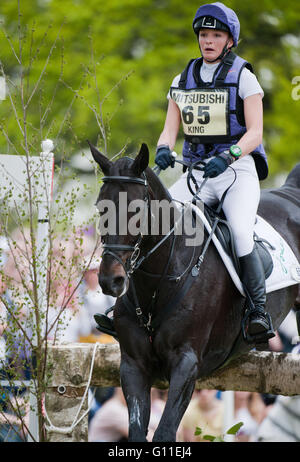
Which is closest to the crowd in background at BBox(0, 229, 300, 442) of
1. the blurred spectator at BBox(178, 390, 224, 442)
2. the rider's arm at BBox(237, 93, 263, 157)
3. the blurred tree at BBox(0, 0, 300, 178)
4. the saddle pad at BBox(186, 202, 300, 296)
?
the blurred spectator at BBox(178, 390, 224, 442)

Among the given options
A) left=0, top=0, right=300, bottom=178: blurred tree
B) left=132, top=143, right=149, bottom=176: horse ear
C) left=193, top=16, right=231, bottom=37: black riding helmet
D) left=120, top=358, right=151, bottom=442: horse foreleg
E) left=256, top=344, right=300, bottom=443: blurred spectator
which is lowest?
left=256, top=344, right=300, bottom=443: blurred spectator

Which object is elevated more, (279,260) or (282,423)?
(279,260)

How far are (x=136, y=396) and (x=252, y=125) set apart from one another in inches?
75.9

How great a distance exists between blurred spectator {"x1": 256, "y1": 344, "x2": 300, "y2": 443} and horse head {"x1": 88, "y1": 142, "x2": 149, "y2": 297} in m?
4.12

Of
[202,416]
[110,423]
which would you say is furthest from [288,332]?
[110,423]

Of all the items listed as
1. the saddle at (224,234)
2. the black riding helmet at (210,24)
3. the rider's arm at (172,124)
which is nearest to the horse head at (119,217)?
the saddle at (224,234)

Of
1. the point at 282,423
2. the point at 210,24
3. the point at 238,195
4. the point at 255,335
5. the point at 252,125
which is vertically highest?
the point at 210,24

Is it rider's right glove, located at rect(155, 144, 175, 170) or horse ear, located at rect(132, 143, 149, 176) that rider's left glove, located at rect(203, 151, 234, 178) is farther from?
horse ear, located at rect(132, 143, 149, 176)

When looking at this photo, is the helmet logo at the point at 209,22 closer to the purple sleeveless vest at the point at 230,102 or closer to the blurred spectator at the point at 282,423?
the purple sleeveless vest at the point at 230,102

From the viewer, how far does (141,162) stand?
4.34 metres

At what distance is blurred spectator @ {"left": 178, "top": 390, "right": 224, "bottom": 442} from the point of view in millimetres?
7590

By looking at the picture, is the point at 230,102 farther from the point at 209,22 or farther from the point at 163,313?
the point at 163,313

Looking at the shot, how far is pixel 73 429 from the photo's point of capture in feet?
19.0
